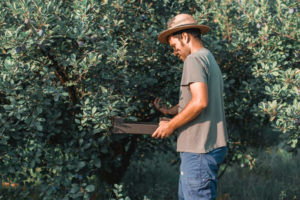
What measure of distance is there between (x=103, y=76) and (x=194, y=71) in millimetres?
994

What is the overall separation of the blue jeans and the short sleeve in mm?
543

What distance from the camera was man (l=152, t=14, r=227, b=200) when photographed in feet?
8.07

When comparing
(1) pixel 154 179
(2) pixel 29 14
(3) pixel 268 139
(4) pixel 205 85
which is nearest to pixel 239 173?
(1) pixel 154 179

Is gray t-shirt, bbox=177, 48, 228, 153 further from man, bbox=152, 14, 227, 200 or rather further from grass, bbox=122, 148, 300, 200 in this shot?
grass, bbox=122, 148, 300, 200

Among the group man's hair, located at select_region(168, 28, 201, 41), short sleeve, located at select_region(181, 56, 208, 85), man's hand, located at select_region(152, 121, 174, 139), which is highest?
man's hair, located at select_region(168, 28, 201, 41)

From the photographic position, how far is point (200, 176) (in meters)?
2.50

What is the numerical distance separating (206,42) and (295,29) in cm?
93

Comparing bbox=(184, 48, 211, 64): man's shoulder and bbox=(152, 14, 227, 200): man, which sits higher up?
bbox=(184, 48, 211, 64): man's shoulder

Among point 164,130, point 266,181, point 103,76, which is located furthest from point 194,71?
point 266,181

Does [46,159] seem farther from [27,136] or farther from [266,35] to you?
[266,35]

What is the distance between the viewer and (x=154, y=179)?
20.1ft

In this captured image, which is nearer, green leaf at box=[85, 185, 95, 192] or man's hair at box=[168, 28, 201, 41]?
man's hair at box=[168, 28, 201, 41]

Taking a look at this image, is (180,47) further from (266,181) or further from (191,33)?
(266,181)

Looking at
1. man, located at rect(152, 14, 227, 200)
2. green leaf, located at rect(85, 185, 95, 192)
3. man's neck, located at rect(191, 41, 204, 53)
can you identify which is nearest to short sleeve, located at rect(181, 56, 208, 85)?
man, located at rect(152, 14, 227, 200)
